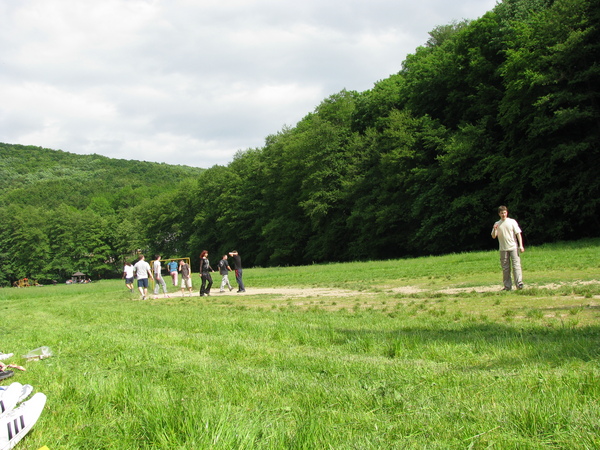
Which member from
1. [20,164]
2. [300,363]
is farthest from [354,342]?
[20,164]

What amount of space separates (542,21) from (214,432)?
38.2 meters

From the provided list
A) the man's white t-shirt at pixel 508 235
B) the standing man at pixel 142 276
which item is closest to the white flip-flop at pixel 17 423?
the man's white t-shirt at pixel 508 235

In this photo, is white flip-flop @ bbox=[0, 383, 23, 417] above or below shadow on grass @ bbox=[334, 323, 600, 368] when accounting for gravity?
above

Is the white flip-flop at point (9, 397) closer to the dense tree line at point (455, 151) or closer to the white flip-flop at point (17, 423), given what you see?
the white flip-flop at point (17, 423)

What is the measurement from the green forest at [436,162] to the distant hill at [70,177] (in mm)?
56280

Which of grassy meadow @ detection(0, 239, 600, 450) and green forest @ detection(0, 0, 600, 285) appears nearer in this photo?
grassy meadow @ detection(0, 239, 600, 450)

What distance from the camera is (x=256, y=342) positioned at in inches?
253

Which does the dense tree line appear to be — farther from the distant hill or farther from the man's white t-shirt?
the distant hill

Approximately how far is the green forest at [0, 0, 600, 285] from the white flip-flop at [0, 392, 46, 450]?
108 ft

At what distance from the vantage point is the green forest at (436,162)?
31625 millimetres

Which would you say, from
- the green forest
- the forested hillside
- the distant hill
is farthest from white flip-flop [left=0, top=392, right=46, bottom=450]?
the distant hill

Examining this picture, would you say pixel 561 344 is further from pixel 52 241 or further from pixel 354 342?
pixel 52 241

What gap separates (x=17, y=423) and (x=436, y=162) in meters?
43.5

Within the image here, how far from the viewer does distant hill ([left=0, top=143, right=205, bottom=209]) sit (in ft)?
438
